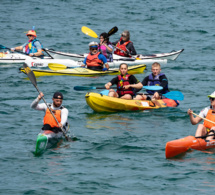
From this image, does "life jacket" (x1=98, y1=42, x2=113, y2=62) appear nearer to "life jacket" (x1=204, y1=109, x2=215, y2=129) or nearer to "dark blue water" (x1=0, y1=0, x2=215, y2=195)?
"dark blue water" (x1=0, y1=0, x2=215, y2=195)

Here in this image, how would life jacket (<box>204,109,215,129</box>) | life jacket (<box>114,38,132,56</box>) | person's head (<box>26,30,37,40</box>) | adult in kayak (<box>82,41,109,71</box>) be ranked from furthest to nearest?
life jacket (<box>114,38,132,56</box>) → person's head (<box>26,30,37,40</box>) → adult in kayak (<box>82,41,109,71</box>) → life jacket (<box>204,109,215,129</box>)

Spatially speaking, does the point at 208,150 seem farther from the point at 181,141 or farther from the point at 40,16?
the point at 40,16

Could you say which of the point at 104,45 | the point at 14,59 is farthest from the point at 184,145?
the point at 14,59

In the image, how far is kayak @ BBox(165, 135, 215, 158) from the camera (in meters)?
8.85

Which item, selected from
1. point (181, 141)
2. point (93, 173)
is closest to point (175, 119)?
point (181, 141)

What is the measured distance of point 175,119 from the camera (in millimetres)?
11898

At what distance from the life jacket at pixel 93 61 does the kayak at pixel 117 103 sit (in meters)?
4.23

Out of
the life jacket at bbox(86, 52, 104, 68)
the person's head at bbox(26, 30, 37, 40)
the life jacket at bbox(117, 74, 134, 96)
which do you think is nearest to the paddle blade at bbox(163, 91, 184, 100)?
the life jacket at bbox(117, 74, 134, 96)

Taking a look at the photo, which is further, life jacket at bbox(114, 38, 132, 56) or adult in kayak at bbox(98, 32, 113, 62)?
life jacket at bbox(114, 38, 132, 56)

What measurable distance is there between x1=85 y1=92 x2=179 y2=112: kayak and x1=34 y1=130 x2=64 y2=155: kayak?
2337 mm

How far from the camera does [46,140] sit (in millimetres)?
9133

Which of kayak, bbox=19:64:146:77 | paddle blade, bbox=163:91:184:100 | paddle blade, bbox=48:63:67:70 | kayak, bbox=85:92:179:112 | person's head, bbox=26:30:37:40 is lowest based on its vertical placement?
kayak, bbox=85:92:179:112

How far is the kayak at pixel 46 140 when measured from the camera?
9.04 meters

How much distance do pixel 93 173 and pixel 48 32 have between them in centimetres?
1910
